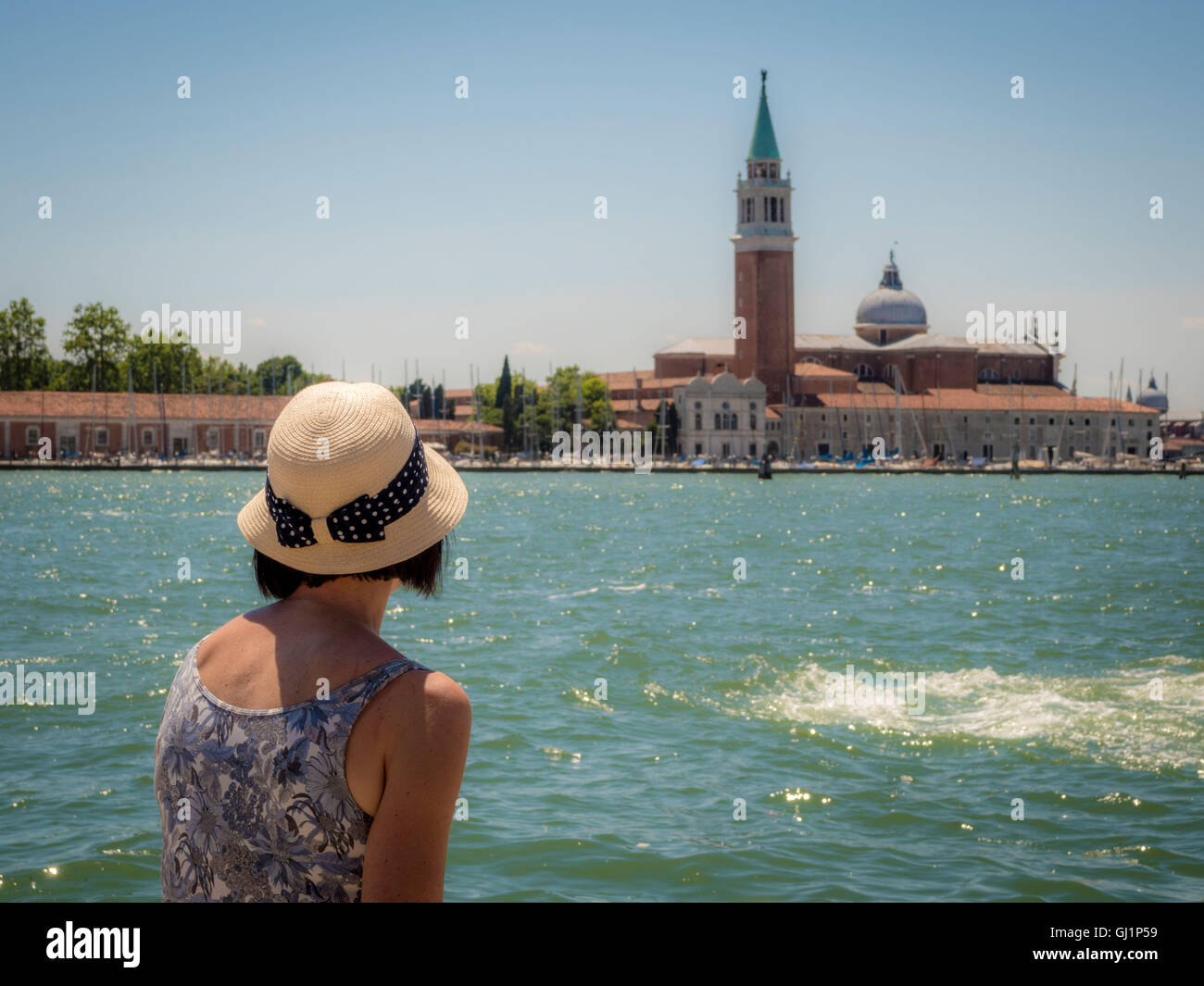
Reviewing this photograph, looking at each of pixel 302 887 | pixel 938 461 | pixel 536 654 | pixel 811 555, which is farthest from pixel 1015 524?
pixel 938 461

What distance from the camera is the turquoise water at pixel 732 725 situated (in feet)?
22.4

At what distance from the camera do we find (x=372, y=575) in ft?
6.54

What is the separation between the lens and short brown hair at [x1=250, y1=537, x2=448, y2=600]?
6.56 ft

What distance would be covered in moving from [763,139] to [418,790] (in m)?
105

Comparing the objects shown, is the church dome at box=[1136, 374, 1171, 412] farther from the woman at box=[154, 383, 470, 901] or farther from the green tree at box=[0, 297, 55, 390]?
the woman at box=[154, 383, 470, 901]

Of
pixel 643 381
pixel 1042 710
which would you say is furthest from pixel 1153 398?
pixel 1042 710

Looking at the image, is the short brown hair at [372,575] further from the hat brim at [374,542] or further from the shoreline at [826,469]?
the shoreline at [826,469]

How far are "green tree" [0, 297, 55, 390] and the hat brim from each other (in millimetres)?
95854

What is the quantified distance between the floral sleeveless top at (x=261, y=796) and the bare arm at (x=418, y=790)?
6cm

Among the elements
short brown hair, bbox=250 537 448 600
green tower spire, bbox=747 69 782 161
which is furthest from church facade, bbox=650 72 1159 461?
short brown hair, bbox=250 537 448 600

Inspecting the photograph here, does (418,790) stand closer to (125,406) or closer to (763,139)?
(125,406)
